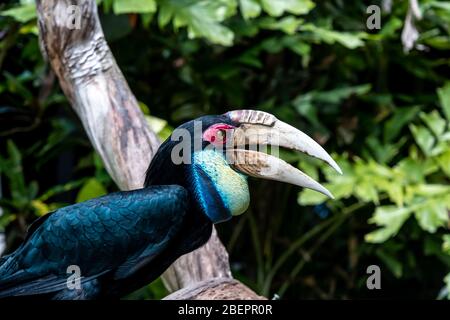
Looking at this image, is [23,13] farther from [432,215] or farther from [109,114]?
[432,215]

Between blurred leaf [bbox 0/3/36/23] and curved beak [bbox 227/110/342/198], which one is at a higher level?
blurred leaf [bbox 0/3/36/23]

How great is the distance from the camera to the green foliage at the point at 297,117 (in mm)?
2562

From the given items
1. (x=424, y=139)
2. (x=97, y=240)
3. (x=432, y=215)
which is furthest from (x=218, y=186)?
(x=424, y=139)

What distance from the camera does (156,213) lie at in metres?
1.37

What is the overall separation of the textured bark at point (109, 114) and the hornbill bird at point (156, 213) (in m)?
→ 0.41

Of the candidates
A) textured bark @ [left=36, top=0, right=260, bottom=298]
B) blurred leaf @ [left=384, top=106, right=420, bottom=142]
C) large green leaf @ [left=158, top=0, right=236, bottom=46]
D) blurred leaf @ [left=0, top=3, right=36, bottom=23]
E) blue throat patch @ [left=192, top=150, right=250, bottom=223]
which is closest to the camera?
blue throat patch @ [left=192, top=150, right=250, bottom=223]

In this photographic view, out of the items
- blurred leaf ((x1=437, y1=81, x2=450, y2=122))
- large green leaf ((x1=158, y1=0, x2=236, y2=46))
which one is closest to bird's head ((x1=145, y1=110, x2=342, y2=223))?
large green leaf ((x1=158, y1=0, x2=236, y2=46))

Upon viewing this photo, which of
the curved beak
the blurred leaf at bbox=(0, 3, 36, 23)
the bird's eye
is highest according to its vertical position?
the blurred leaf at bbox=(0, 3, 36, 23)

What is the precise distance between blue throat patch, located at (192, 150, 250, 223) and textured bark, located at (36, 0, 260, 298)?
1.51 feet

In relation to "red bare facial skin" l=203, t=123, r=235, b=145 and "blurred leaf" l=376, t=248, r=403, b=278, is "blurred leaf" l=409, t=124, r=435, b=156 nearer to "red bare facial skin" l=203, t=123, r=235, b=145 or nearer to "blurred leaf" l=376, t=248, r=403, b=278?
"blurred leaf" l=376, t=248, r=403, b=278

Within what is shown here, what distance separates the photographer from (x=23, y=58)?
282 centimetres

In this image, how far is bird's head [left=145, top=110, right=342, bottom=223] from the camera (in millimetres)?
1347
